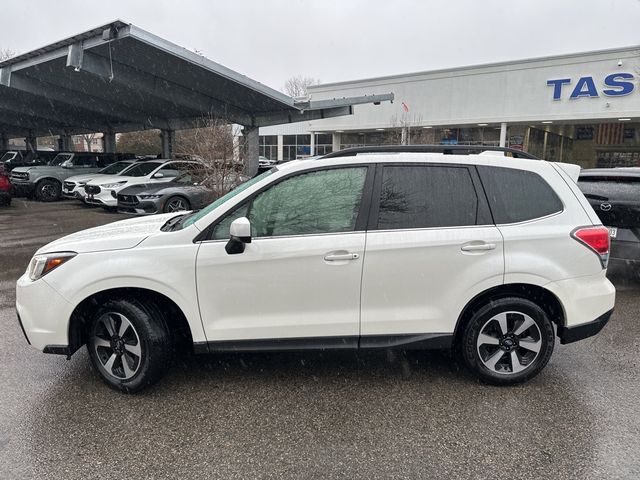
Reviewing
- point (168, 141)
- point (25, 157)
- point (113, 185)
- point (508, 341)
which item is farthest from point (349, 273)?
point (25, 157)

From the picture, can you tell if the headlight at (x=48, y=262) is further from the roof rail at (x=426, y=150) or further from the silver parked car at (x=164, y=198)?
the silver parked car at (x=164, y=198)

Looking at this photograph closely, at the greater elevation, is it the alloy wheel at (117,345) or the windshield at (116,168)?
the windshield at (116,168)

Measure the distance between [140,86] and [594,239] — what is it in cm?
1557

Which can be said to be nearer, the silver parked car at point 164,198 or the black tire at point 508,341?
the black tire at point 508,341

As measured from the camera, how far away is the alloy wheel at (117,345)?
334 centimetres

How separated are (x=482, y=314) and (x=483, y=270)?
0.34 m

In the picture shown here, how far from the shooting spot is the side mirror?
120 inches

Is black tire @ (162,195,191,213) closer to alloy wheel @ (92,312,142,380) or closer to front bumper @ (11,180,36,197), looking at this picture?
front bumper @ (11,180,36,197)

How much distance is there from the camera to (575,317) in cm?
348

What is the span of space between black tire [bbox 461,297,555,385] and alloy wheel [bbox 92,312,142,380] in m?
2.46

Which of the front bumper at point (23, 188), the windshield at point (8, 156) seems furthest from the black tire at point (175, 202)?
the windshield at point (8, 156)

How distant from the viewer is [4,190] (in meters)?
14.6

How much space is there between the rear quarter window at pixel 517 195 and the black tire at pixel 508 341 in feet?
2.13

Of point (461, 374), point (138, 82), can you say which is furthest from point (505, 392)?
point (138, 82)
